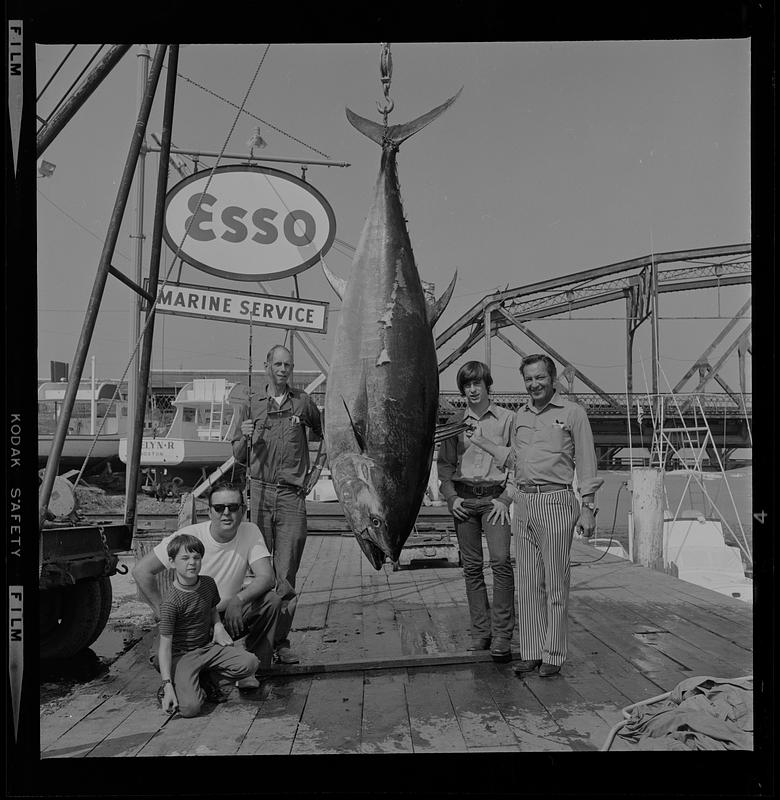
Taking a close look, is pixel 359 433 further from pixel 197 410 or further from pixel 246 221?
pixel 197 410

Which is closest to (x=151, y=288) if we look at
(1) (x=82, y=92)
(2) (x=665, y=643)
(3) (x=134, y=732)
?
(1) (x=82, y=92)

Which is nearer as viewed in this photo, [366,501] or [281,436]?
[366,501]

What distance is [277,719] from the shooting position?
265cm

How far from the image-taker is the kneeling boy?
274cm

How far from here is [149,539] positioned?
4.19 m

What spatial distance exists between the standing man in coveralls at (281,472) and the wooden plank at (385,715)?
457 mm

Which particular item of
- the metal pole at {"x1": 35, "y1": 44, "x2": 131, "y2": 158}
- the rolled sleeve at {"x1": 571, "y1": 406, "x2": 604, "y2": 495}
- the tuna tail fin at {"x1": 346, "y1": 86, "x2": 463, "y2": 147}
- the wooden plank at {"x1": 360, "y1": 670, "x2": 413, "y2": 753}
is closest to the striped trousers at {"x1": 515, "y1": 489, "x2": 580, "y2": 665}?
the rolled sleeve at {"x1": 571, "y1": 406, "x2": 604, "y2": 495}

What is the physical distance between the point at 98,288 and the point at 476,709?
2.08 m

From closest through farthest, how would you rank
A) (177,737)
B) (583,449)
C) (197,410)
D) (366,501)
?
(366,501)
(177,737)
(583,449)
(197,410)

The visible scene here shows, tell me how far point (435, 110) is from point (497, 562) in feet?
6.43

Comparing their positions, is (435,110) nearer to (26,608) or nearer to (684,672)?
(26,608)

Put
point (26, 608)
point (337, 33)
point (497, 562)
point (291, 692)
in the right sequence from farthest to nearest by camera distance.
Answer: point (497, 562) → point (291, 692) → point (337, 33) → point (26, 608)

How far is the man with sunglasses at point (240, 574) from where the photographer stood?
9.74 ft

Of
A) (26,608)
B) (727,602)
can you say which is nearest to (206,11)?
(26,608)
